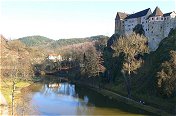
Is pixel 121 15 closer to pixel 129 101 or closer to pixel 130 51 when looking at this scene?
pixel 130 51

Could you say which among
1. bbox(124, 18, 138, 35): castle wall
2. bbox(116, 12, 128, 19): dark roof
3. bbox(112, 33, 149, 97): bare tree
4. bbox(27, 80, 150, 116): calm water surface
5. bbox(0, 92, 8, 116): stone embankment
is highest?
bbox(116, 12, 128, 19): dark roof

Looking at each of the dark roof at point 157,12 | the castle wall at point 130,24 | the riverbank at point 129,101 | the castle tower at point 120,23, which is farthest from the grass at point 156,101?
the castle tower at point 120,23

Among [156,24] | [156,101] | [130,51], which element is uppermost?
[156,24]

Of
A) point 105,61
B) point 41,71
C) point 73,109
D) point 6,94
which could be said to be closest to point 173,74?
point 73,109

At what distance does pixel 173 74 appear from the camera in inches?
1602

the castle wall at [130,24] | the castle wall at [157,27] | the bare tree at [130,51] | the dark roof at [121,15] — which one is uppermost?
the dark roof at [121,15]

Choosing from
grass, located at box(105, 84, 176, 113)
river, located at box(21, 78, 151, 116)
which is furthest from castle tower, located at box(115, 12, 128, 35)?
grass, located at box(105, 84, 176, 113)

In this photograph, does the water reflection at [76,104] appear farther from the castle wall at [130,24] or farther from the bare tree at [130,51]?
the castle wall at [130,24]

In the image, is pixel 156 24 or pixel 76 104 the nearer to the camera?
pixel 76 104

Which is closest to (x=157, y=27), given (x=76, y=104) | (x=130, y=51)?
(x=130, y=51)

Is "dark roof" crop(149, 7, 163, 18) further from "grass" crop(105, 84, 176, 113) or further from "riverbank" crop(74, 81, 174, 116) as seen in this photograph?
"grass" crop(105, 84, 176, 113)

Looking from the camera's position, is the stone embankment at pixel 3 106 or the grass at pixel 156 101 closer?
the stone embankment at pixel 3 106

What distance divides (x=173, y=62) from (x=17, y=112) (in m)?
21.5

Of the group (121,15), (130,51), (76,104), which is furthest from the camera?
(121,15)
